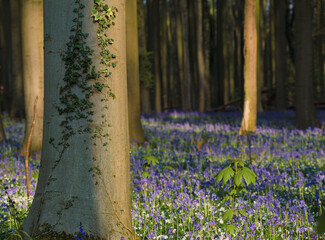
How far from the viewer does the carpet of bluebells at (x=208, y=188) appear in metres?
3.67

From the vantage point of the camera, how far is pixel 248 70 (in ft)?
33.7

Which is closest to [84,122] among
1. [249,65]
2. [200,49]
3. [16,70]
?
[249,65]

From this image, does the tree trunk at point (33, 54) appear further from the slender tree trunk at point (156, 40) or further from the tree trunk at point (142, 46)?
the slender tree trunk at point (156, 40)

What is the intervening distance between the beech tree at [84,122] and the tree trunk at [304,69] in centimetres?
974

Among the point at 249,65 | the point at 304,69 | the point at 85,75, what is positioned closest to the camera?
the point at 85,75

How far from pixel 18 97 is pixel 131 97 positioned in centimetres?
903

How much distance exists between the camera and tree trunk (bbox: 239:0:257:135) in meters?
10.2

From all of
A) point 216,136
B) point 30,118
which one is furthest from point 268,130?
point 30,118

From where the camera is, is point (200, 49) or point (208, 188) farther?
point (200, 49)

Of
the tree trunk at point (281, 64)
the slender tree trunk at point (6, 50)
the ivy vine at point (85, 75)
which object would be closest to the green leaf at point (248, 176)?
the ivy vine at point (85, 75)

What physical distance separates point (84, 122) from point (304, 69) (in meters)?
10.1

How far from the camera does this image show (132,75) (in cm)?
923

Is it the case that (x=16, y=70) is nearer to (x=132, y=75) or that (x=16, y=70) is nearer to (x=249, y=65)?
(x=132, y=75)

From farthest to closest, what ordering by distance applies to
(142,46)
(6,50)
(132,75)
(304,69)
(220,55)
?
(220,55) → (6,50) → (142,46) → (304,69) → (132,75)
